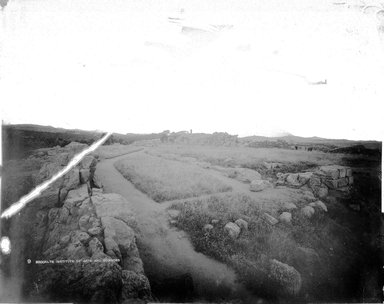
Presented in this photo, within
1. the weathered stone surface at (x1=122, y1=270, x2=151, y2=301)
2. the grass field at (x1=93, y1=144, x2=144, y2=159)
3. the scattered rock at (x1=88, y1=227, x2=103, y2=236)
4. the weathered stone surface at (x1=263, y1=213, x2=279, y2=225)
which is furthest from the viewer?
the grass field at (x1=93, y1=144, x2=144, y2=159)

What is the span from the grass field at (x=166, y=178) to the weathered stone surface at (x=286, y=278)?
39.8 inches

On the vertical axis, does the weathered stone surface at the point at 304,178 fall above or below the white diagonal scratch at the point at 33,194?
above

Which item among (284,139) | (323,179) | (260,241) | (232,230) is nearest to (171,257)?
(232,230)

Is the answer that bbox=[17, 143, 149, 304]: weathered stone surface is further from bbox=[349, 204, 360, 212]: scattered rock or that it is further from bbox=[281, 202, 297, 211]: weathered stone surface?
bbox=[349, 204, 360, 212]: scattered rock

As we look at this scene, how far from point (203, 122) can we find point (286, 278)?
78.4 inches

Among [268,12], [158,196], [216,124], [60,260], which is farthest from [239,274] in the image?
[268,12]

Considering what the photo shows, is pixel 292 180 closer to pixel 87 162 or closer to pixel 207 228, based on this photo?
pixel 207 228

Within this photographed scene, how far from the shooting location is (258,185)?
312 centimetres

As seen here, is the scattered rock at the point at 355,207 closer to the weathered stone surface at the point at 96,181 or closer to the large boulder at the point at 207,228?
the large boulder at the point at 207,228

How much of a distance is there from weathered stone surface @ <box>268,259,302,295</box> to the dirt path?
1.32 ft

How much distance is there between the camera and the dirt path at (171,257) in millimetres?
2861

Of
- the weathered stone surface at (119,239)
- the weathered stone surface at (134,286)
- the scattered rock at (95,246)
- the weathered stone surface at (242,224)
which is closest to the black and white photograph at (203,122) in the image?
the weathered stone surface at (242,224)

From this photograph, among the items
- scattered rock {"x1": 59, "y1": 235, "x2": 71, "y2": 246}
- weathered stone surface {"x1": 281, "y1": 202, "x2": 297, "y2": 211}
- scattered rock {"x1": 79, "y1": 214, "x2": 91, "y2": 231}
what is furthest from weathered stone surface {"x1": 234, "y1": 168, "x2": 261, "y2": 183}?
scattered rock {"x1": 59, "y1": 235, "x2": 71, "y2": 246}

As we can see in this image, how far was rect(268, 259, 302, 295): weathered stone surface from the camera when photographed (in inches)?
113
